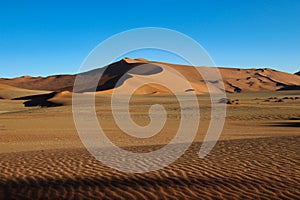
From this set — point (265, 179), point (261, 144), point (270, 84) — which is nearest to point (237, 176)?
point (265, 179)

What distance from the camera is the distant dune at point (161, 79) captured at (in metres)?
89.6

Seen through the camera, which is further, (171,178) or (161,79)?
(161,79)

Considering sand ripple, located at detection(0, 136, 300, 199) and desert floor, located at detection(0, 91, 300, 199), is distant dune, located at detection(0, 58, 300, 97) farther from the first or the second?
sand ripple, located at detection(0, 136, 300, 199)

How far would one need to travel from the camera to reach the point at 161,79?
97.2 meters

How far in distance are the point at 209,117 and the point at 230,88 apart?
3281 inches

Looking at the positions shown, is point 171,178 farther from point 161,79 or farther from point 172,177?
point 161,79

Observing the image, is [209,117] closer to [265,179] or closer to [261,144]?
[261,144]

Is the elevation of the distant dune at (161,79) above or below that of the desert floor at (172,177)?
above

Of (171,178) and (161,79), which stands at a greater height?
(161,79)

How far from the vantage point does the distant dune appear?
8962cm

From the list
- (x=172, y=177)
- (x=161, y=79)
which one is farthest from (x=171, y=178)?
(x=161, y=79)

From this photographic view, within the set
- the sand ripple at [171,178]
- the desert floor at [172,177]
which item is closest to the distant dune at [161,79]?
the desert floor at [172,177]

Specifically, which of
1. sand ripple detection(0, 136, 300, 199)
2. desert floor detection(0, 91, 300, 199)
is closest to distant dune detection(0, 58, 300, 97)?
desert floor detection(0, 91, 300, 199)

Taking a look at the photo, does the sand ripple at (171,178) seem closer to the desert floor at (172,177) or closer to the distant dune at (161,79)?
the desert floor at (172,177)
